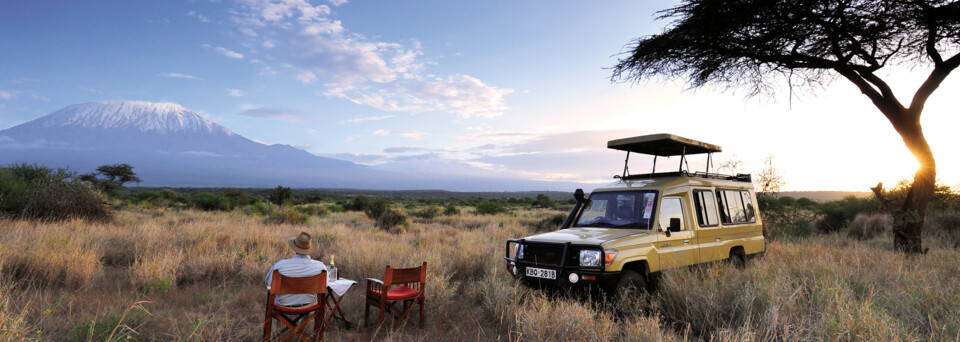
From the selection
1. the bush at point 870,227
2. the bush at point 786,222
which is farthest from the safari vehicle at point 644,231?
the bush at point 870,227

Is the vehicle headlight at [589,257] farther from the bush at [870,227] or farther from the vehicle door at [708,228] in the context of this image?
the bush at [870,227]

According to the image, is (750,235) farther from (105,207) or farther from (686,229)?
(105,207)

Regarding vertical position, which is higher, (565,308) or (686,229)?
(686,229)

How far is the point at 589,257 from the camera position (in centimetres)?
584

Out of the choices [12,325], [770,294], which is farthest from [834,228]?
[12,325]

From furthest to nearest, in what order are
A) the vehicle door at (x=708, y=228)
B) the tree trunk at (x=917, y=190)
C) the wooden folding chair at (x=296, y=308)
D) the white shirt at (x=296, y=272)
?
the tree trunk at (x=917, y=190) < the vehicle door at (x=708, y=228) < the white shirt at (x=296, y=272) < the wooden folding chair at (x=296, y=308)

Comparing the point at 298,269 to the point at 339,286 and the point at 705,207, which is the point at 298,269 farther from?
the point at 705,207

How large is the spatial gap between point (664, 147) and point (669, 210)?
89.9 inches

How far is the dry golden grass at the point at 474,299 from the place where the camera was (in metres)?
4.42

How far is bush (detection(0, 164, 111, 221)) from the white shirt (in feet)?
42.6

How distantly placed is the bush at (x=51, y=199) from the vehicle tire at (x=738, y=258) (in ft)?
58.7

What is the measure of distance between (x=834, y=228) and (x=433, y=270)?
690 inches

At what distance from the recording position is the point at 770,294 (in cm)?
503

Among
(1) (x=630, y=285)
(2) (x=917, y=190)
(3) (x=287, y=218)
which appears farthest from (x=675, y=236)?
(3) (x=287, y=218)
